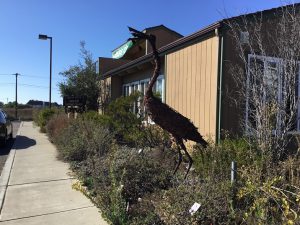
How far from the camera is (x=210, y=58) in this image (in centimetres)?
807

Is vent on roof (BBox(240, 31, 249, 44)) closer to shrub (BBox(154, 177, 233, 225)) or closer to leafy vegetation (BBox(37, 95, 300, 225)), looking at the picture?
leafy vegetation (BBox(37, 95, 300, 225))

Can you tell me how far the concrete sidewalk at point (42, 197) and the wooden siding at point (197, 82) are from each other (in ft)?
11.1

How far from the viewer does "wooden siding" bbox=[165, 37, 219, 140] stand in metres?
7.93

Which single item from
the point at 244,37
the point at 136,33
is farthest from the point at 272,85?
the point at 136,33

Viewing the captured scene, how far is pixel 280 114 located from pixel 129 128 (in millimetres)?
4900

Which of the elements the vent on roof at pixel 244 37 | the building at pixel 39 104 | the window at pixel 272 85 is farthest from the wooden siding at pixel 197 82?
the building at pixel 39 104

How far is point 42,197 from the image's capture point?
599 cm

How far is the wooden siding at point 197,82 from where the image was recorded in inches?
312

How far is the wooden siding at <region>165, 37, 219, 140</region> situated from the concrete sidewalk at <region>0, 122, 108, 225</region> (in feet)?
11.1

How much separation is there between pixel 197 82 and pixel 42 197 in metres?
4.65

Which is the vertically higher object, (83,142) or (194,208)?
(83,142)

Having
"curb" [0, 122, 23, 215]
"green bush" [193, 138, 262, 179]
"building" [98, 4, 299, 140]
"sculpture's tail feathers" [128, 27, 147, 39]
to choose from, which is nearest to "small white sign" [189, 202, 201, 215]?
"green bush" [193, 138, 262, 179]

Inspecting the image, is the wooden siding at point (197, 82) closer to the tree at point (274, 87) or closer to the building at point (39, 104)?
the tree at point (274, 87)

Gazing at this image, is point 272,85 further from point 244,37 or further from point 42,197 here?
point 42,197
